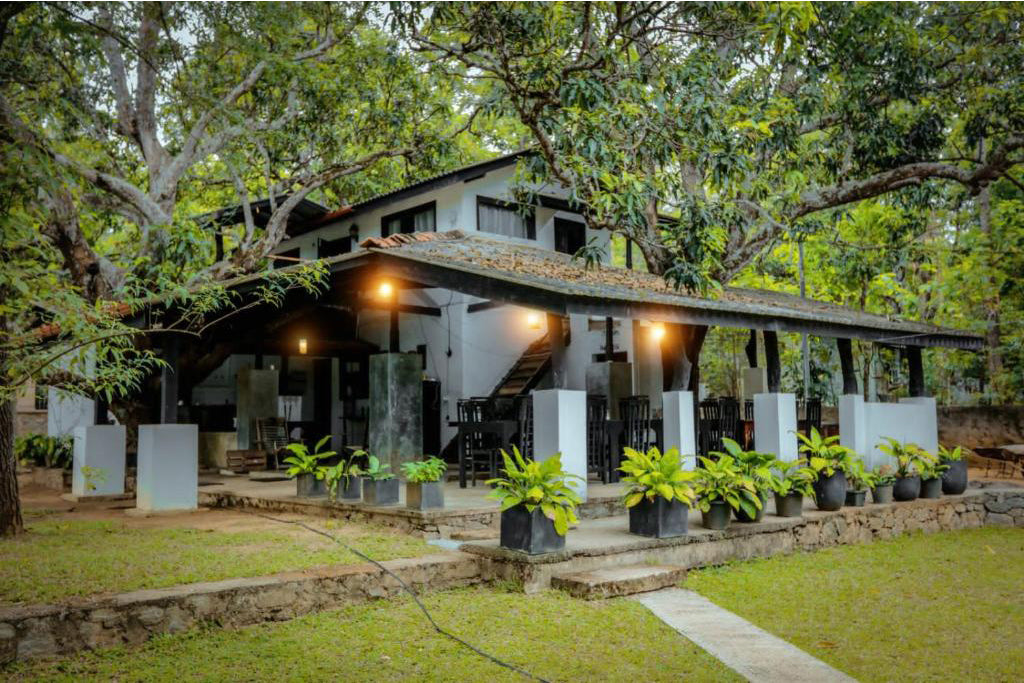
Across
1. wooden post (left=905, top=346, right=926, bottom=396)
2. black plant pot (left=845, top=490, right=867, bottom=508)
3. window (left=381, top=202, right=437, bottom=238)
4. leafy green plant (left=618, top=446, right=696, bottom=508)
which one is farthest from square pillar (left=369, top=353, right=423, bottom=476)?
wooden post (left=905, top=346, right=926, bottom=396)

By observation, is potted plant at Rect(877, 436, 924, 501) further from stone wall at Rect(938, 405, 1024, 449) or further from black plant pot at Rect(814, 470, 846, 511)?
stone wall at Rect(938, 405, 1024, 449)

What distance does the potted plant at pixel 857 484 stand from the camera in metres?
8.98

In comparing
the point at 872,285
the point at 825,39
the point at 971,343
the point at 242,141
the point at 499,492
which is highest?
the point at 825,39

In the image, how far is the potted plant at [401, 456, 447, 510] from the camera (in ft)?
24.3

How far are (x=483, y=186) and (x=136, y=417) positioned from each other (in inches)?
261

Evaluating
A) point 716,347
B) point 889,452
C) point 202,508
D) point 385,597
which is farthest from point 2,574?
point 716,347

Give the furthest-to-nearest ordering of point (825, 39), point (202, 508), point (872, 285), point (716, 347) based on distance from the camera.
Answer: point (716, 347) < point (872, 285) < point (825, 39) < point (202, 508)

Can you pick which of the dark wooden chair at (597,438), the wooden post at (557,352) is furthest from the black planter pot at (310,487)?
the dark wooden chair at (597,438)

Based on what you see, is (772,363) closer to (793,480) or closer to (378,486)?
(793,480)

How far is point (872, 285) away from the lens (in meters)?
17.6

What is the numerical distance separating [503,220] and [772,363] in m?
5.84

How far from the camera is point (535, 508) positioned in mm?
5910

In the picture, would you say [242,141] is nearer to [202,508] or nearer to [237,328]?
[237,328]

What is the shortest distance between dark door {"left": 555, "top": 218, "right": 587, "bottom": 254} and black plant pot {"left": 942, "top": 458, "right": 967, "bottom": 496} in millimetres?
7311
